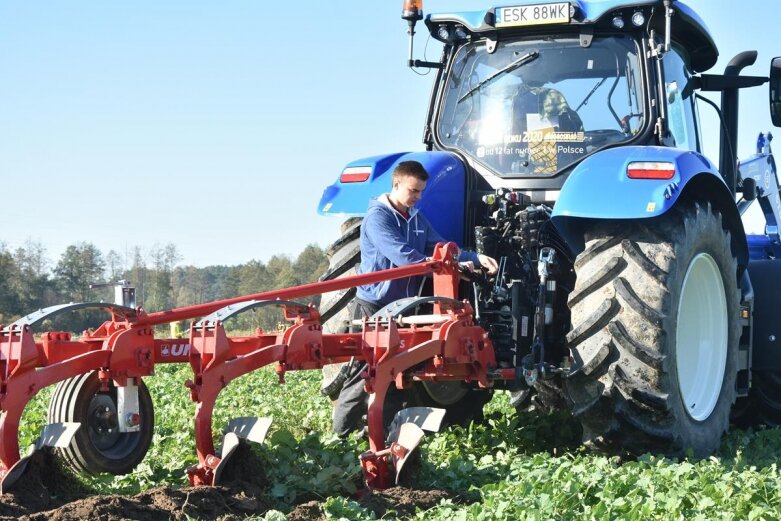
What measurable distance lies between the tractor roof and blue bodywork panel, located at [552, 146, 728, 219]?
1.08 m

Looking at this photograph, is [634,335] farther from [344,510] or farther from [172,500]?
[172,500]

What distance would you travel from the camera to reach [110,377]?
4.68 meters

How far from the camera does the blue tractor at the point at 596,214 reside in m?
5.54

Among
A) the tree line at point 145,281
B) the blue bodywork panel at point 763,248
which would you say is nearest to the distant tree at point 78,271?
the tree line at point 145,281

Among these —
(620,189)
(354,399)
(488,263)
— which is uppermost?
(620,189)

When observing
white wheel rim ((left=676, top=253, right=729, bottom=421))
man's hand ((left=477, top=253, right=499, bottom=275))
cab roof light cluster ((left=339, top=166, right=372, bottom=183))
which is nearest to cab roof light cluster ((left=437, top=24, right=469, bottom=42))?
cab roof light cluster ((left=339, top=166, right=372, bottom=183))

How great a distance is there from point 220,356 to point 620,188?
2232 mm

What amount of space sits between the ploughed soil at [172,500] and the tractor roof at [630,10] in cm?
315

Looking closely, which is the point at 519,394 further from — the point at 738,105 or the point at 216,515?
the point at 216,515

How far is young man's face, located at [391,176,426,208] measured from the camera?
595 centimetres

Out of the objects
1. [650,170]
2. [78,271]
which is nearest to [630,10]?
[650,170]

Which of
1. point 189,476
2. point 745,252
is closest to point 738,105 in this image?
point 745,252

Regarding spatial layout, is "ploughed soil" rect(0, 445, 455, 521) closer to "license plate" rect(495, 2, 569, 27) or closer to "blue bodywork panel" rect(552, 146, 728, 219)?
"blue bodywork panel" rect(552, 146, 728, 219)

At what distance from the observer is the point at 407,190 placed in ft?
19.6
